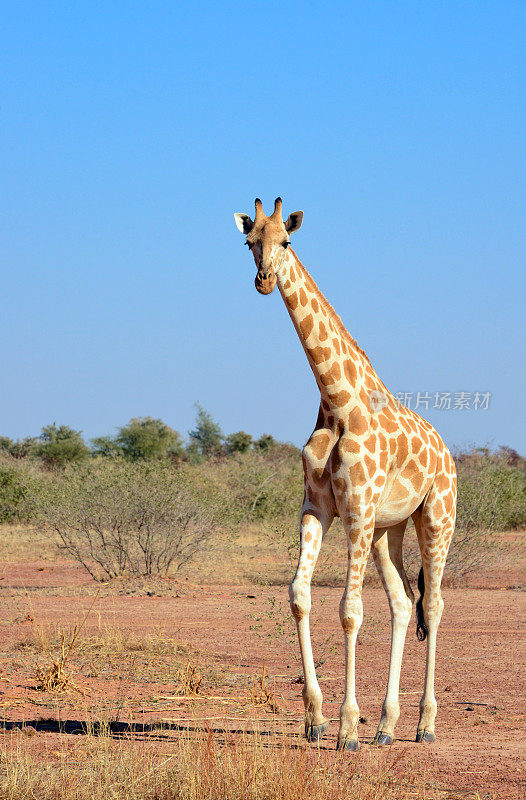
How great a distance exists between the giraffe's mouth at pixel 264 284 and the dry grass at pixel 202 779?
8.66 feet

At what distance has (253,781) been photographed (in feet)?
15.2

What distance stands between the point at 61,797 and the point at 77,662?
467 centimetres

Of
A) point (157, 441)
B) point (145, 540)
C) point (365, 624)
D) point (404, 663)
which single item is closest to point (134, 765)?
point (404, 663)

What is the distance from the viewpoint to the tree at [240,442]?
47.9 metres

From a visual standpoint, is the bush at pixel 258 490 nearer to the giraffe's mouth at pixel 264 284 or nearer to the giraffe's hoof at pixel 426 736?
the giraffe's hoof at pixel 426 736

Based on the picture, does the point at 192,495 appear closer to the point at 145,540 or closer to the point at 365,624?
the point at 145,540

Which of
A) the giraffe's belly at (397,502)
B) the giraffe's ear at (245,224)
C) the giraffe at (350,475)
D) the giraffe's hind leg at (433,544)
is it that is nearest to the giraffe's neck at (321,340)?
the giraffe at (350,475)

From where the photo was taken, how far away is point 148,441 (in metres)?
41.1

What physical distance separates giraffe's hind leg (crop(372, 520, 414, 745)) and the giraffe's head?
213cm

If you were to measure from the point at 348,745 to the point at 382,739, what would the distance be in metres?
0.48

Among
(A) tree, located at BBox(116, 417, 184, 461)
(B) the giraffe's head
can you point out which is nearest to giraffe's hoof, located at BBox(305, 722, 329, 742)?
(B) the giraffe's head

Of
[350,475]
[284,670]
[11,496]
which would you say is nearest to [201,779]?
[350,475]

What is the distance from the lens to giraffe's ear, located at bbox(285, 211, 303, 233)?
6.33 m

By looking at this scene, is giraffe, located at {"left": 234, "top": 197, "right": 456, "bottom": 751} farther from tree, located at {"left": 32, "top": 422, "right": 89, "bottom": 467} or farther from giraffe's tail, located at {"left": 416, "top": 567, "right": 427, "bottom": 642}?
tree, located at {"left": 32, "top": 422, "right": 89, "bottom": 467}
